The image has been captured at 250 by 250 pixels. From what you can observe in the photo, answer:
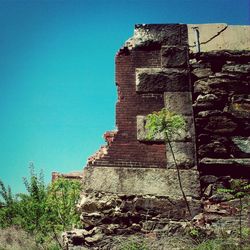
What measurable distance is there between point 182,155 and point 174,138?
273mm

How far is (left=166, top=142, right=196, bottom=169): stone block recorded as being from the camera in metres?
4.78

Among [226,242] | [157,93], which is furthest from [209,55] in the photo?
[226,242]

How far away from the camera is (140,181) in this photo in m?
4.69

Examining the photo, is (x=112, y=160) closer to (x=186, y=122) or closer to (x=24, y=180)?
(x=186, y=122)

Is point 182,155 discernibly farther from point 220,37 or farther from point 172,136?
point 220,37

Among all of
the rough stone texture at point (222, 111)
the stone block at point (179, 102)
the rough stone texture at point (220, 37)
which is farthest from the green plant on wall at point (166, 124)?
the rough stone texture at point (220, 37)

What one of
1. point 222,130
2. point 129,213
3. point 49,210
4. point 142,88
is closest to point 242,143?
point 222,130

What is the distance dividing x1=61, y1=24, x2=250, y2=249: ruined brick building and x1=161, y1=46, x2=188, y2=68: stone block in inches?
0.6

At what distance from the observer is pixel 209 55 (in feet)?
17.7

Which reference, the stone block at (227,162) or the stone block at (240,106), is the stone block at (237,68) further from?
the stone block at (227,162)

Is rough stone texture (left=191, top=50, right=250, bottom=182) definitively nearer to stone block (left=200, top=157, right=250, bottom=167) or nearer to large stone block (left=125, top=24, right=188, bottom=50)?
stone block (left=200, top=157, right=250, bottom=167)

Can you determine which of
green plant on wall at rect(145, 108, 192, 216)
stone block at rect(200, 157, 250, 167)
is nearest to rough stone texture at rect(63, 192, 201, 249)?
green plant on wall at rect(145, 108, 192, 216)

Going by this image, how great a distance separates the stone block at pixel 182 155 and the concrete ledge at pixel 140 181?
94 mm

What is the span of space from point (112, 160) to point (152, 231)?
1117 mm
